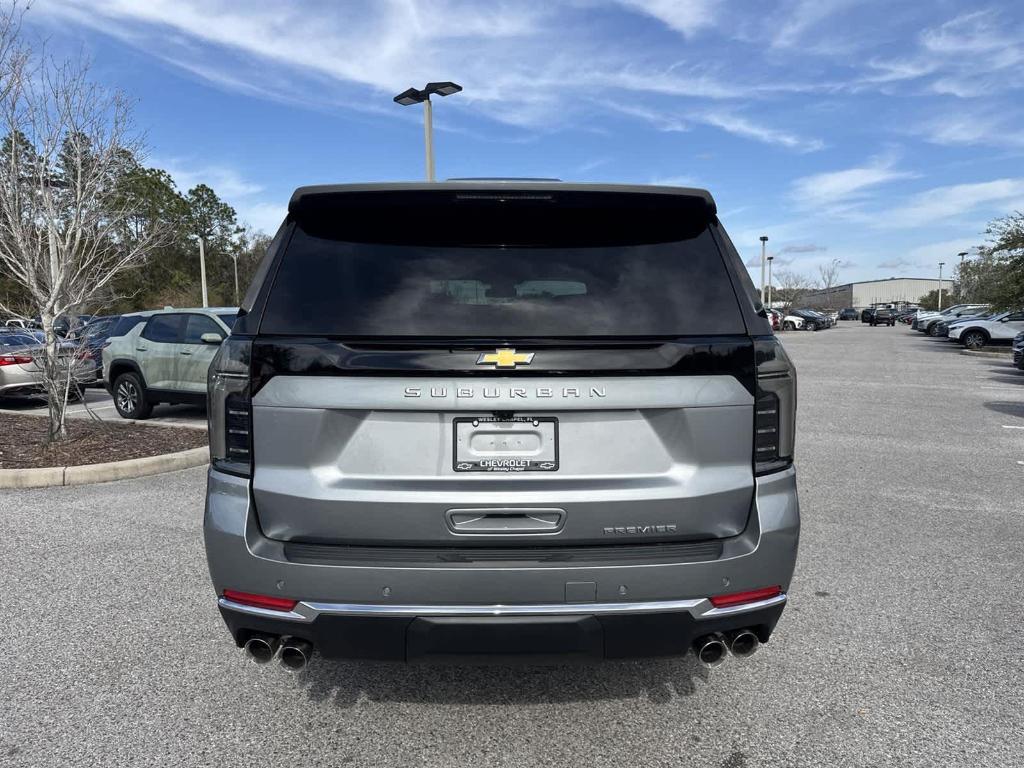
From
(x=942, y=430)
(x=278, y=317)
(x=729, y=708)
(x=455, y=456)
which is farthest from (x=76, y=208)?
(x=942, y=430)

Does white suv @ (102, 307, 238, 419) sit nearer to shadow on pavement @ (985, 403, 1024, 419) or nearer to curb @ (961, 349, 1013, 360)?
shadow on pavement @ (985, 403, 1024, 419)

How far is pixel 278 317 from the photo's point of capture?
2412 mm

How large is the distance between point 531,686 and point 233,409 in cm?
172

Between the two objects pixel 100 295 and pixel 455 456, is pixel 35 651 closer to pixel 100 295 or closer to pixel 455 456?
pixel 455 456

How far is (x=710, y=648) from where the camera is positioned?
2479 millimetres

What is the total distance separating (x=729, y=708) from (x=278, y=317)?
2.30m

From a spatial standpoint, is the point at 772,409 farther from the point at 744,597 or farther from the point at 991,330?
the point at 991,330

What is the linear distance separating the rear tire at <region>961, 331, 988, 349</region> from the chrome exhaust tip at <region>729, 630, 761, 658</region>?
3254cm

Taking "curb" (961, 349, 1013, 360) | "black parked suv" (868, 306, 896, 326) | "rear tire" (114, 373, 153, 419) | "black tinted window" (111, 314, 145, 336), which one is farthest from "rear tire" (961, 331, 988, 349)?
"black parked suv" (868, 306, 896, 326)

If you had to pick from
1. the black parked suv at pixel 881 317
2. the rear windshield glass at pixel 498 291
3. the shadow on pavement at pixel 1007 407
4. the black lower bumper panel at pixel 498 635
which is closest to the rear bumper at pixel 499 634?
the black lower bumper panel at pixel 498 635

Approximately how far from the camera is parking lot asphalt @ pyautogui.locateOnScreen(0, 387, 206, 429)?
1076 centimetres

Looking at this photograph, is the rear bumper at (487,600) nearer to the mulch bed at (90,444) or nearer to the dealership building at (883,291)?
the mulch bed at (90,444)

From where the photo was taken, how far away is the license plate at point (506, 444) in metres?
2.31

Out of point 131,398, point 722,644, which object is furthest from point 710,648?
point 131,398
